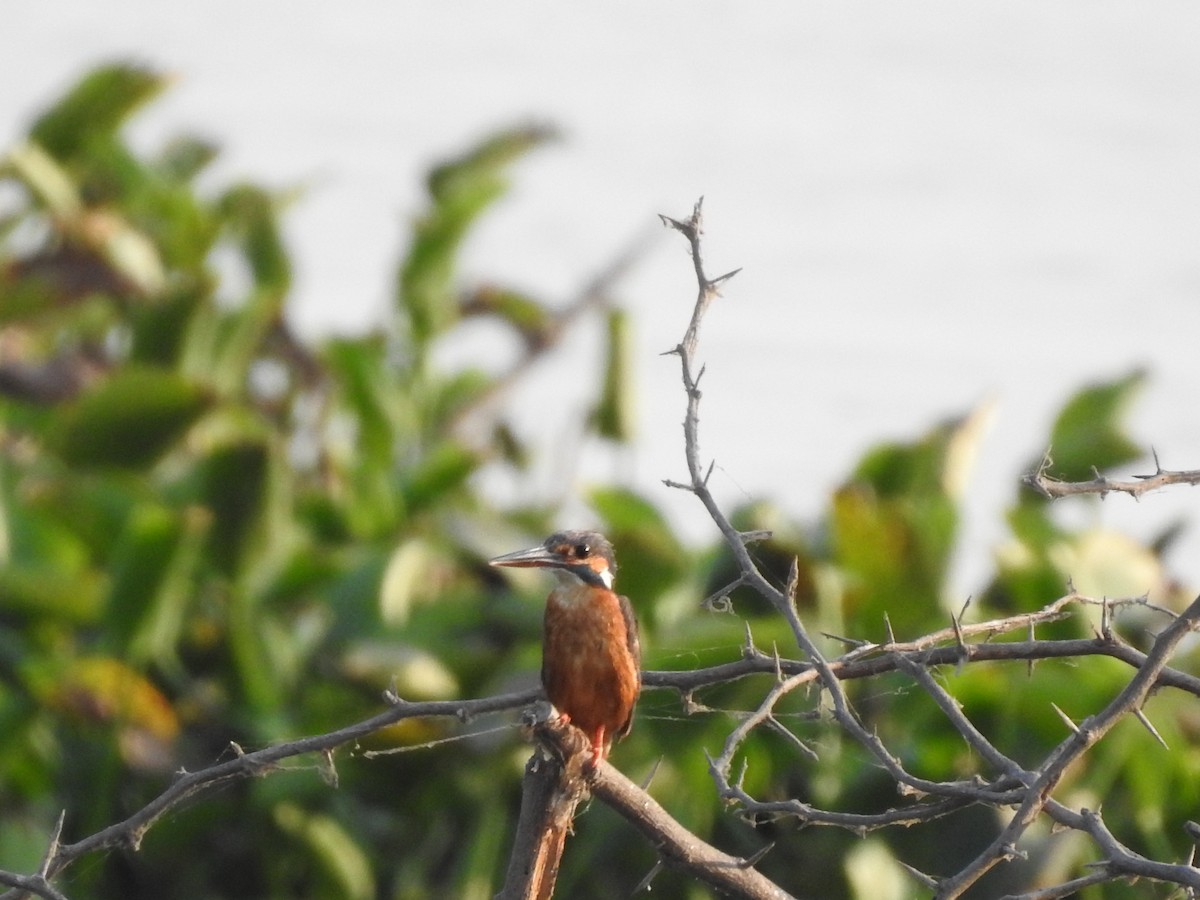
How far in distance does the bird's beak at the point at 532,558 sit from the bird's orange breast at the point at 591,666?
0.28 feet

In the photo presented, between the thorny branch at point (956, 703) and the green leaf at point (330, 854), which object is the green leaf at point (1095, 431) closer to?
the green leaf at point (330, 854)

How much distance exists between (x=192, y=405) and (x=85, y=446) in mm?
446

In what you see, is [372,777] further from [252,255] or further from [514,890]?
[514,890]

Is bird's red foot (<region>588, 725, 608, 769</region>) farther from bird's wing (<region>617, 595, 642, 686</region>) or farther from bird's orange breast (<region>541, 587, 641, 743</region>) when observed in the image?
bird's wing (<region>617, 595, 642, 686</region>)

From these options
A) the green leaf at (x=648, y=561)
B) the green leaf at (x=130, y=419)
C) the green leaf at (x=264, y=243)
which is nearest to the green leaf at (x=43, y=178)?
the green leaf at (x=264, y=243)

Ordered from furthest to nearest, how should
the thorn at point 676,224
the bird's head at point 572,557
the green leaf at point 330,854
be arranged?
the green leaf at point 330,854 → the bird's head at point 572,557 → the thorn at point 676,224

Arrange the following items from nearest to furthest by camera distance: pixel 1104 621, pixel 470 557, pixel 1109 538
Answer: pixel 1104 621, pixel 1109 538, pixel 470 557

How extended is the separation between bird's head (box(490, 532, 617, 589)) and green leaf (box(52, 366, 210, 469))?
84.5 inches

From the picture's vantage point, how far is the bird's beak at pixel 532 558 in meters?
2.97

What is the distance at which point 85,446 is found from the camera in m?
5.30

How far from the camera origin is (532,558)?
3.05 meters

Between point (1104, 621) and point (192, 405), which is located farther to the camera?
point (192, 405)

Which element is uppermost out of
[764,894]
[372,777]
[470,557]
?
[764,894]

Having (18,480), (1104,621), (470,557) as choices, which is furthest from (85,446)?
(1104,621)
